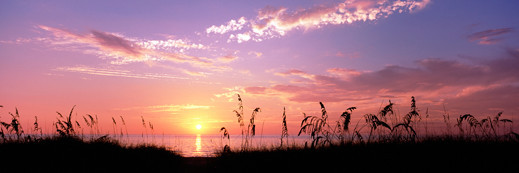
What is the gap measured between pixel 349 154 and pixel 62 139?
335 inches

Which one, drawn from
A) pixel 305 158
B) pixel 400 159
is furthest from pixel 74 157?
pixel 400 159

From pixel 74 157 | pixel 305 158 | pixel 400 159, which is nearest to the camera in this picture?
pixel 400 159

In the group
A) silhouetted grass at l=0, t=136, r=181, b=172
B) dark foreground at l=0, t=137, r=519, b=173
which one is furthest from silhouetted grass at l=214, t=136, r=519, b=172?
silhouetted grass at l=0, t=136, r=181, b=172

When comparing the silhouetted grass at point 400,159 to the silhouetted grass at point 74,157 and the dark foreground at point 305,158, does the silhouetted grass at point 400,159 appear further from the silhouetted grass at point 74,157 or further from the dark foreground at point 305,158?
the silhouetted grass at point 74,157

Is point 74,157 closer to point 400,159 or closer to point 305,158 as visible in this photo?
point 305,158

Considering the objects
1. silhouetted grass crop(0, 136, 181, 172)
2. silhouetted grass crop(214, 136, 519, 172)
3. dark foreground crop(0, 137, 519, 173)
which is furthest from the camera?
silhouetted grass crop(0, 136, 181, 172)

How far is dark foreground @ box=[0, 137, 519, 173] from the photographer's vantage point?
20.2ft

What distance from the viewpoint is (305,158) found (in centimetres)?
730

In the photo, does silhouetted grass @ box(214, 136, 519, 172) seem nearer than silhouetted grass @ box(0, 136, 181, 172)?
Yes

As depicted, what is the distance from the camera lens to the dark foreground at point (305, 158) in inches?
242

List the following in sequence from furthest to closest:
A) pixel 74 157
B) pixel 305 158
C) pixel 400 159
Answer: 1. pixel 74 157
2. pixel 305 158
3. pixel 400 159

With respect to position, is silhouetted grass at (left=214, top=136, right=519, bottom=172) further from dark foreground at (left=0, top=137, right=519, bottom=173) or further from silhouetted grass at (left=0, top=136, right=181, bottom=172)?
silhouetted grass at (left=0, top=136, right=181, bottom=172)

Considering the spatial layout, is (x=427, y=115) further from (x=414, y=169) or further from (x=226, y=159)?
(x=226, y=159)

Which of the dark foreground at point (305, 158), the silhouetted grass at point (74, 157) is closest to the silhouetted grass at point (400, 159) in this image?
the dark foreground at point (305, 158)
